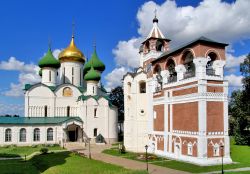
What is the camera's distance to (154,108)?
96.0 feet

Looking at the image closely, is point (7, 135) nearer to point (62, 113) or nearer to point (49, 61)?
point (62, 113)

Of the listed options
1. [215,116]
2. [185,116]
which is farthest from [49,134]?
[215,116]

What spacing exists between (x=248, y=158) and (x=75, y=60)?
27811 millimetres

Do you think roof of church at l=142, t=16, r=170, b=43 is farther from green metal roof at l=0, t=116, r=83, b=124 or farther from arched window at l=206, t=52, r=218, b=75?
green metal roof at l=0, t=116, r=83, b=124

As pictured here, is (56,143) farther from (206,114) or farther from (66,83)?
(206,114)

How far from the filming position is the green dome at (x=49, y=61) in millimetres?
39844

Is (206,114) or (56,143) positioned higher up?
(206,114)

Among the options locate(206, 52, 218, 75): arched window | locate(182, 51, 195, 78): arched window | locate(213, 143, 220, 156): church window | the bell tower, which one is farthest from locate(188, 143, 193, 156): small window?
the bell tower

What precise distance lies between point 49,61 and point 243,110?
25.6 metres

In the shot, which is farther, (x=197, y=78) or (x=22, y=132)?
(x=22, y=132)

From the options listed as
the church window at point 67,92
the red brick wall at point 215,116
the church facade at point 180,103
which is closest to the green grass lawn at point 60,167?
the church facade at point 180,103

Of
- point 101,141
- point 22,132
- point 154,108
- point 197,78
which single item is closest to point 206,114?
point 197,78

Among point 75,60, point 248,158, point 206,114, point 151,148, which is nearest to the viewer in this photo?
point 206,114

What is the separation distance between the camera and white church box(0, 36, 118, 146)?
117 feet
